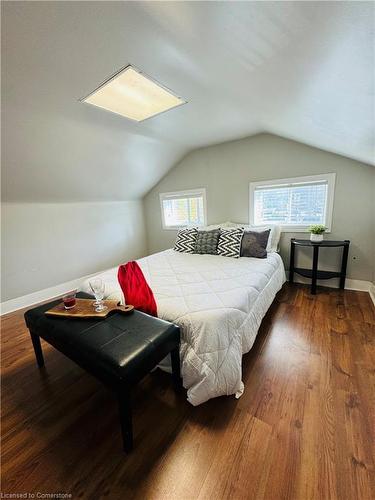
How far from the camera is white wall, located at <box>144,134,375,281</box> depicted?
271 centimetres

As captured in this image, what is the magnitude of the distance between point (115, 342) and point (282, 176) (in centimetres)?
312

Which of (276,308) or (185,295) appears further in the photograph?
(276,308)

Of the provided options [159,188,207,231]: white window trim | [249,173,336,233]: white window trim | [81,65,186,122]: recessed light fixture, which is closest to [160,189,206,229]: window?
[159,188,207,231]: white window trim

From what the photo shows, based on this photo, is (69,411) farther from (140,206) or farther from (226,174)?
(140,206)

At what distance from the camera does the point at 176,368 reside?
143 cm

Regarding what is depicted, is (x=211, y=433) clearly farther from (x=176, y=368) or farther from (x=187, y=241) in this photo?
(x=187, y=241)

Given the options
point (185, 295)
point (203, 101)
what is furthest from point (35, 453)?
point (203, 101)

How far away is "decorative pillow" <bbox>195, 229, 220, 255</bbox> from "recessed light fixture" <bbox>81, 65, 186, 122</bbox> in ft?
5.38

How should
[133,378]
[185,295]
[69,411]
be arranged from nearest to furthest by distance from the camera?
[133,378] < [69,411] < [185,295]

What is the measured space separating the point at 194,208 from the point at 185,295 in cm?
271

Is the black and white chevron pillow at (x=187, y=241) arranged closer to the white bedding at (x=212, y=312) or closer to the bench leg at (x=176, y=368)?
the white bedding at (x=212, y=312)

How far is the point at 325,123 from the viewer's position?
1.77m

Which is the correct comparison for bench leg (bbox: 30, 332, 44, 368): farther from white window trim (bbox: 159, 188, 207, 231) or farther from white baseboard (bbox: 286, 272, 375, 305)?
white baseboard (bbox: 286, 272, 375, 305)

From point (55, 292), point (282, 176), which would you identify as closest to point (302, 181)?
point (282, 176)
